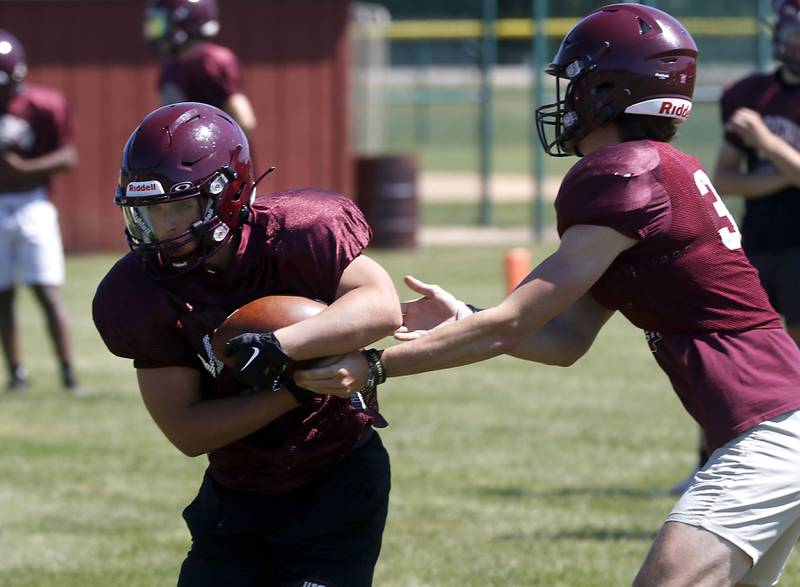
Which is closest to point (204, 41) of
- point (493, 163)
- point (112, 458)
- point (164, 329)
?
point (112, 458)

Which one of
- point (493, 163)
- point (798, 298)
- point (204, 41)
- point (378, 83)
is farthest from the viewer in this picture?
point (493, 163)

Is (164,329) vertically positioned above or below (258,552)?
above

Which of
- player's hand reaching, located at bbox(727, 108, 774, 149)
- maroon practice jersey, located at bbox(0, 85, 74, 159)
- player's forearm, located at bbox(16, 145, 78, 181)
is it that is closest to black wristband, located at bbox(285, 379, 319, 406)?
player's hand reaching, located at bbox(727, 108, 774, 149)

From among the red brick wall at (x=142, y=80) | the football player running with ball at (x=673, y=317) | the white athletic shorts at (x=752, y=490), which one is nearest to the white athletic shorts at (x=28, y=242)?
the football player running with ball at (x=673, y=317)

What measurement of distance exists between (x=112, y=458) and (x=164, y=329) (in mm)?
4238

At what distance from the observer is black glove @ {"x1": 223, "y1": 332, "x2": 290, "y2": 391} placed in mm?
3490

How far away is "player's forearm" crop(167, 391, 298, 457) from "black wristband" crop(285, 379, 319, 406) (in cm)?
2

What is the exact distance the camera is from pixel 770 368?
3.72m

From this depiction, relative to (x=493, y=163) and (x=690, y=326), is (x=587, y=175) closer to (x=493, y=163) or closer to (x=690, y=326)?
(x=690, y=326)

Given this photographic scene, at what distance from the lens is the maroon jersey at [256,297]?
3.78 metres

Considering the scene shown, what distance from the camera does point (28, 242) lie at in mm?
9711

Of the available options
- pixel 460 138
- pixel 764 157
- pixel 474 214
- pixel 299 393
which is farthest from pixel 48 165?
pixel 460 138

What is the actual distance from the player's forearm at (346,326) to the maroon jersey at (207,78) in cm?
590

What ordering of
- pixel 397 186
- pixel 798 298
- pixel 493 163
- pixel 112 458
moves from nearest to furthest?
pixel 798 298 < pixel 112 458 < pixel 397 186 < pixel 493 163
